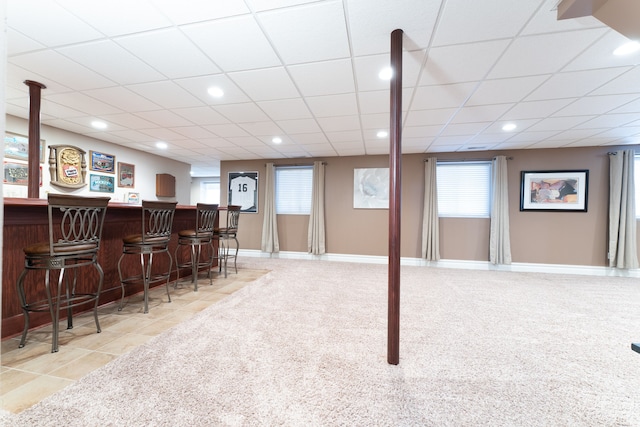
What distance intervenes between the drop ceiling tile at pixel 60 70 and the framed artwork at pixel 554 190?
6.41 metres

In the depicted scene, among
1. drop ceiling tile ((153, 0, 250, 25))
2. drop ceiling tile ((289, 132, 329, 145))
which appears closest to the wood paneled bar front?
drop ceiling tile ((153, 0, 250, 25))

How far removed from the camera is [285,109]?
3410 millimetres

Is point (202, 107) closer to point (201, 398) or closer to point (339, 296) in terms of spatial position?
point (339, 296)

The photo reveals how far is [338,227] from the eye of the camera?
5.98 metres

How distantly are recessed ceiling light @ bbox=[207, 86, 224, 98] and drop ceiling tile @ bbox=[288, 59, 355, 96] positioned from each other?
2.82 ft

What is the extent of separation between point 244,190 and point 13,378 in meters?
5.11

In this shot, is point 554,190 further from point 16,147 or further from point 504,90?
point 16,147

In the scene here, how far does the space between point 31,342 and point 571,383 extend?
376 cm

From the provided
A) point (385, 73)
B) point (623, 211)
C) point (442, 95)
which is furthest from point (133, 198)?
point (623, 211)

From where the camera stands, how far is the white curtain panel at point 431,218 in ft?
17.5

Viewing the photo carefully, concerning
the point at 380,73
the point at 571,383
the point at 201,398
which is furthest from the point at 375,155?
the point at 201,398

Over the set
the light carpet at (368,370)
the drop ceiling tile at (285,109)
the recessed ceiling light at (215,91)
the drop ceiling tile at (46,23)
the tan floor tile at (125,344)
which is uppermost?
the drop ceiling tile at (46,23)

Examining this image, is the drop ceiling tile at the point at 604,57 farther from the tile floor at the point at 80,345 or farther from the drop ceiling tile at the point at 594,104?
the tile floor at the point at 80,345

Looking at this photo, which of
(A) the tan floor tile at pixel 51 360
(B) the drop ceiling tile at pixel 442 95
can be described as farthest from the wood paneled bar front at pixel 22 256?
(B) the drop ceiling tile at pixel 442 95
